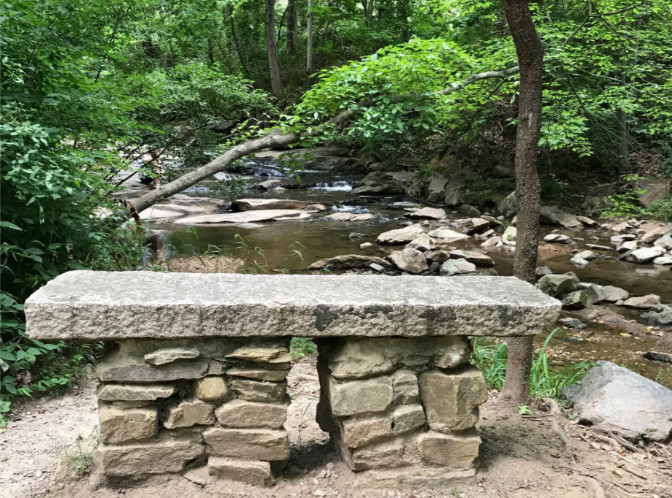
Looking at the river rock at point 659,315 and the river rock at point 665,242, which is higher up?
the river rock at point 665,242

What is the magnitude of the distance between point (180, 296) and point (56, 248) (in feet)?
7.24

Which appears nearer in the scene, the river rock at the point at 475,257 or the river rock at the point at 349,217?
the river rock at the point at 475,257

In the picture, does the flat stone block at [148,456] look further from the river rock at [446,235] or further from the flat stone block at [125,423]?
the river rock at [446,235]

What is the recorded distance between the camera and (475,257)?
8938mm

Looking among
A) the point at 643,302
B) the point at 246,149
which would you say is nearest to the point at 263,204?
the point at 246,149

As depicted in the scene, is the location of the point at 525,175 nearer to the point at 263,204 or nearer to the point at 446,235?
the point at 446,235

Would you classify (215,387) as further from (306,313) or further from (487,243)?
(487,243)

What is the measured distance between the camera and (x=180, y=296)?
208cm

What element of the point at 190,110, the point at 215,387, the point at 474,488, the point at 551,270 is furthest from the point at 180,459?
the point at 551,270

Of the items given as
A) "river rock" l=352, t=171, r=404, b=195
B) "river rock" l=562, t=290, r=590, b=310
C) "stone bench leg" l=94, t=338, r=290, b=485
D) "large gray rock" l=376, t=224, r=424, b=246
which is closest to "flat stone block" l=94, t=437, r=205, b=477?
"stone bench leg" l=94, t=338, r=290, b=485

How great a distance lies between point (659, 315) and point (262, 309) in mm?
6328

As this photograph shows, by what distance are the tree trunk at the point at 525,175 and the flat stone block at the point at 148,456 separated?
221cm

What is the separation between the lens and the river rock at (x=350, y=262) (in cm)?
835

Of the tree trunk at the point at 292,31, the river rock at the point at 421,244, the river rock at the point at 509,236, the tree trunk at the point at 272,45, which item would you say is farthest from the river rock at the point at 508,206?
the tree trunk at the point at 292,31
